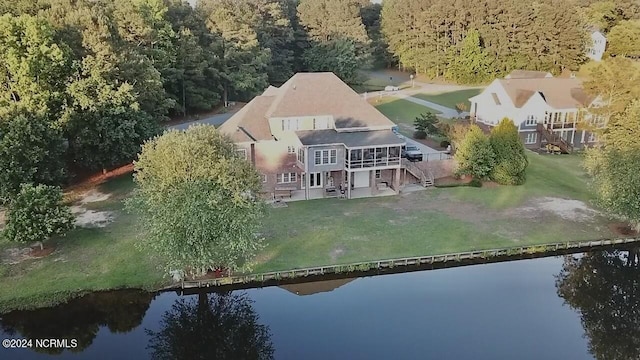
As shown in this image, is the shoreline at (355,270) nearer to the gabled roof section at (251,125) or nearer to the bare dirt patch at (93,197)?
the bare dirt patch at (93,197)

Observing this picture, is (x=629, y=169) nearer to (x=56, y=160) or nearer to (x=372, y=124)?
(x=372, y=124)

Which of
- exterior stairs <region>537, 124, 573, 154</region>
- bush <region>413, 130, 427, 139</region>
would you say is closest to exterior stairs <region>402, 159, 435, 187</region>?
bush <region>413, 130, 427, 139</region>

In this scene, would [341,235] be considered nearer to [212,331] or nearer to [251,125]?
[212,331]

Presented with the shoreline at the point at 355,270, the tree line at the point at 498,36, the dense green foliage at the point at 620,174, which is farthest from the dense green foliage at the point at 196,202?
the tree line at the point at 498,36

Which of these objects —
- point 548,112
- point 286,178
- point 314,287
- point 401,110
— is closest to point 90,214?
point 286,178

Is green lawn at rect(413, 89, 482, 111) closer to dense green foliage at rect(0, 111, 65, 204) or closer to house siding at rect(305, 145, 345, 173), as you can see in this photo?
house siding at rect(305, 145, 345, 173)
